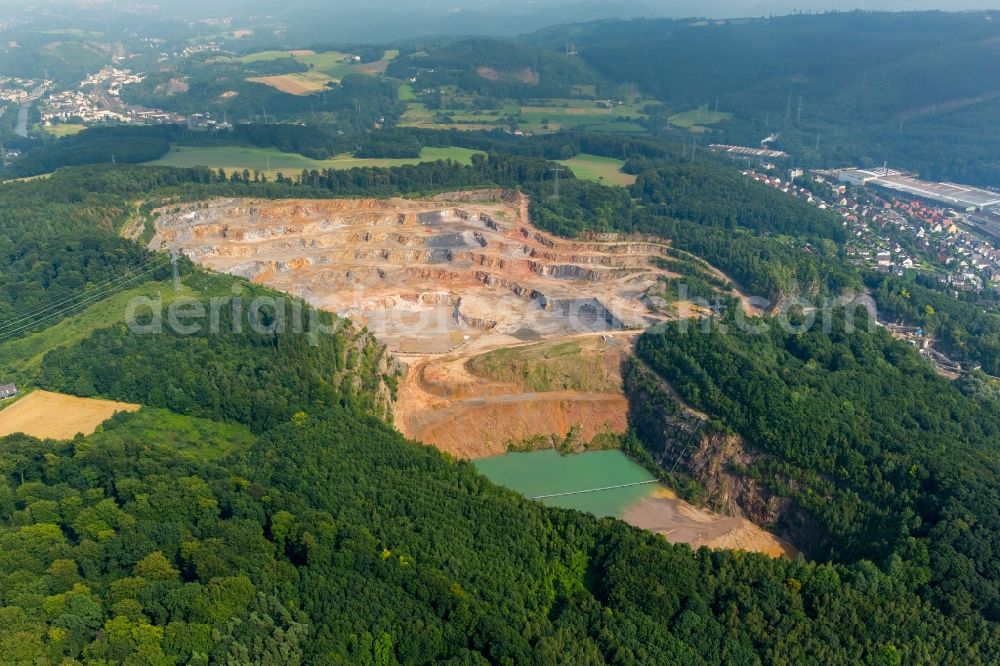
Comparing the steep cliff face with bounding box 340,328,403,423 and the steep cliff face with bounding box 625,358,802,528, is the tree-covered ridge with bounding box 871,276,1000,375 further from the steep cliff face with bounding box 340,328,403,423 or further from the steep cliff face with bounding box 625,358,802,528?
the steep cliff face with bounding box 340,328,403,423

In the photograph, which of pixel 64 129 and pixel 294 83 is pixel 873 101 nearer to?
pixel 294 83

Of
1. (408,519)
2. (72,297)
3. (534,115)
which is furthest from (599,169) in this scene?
(408,519)

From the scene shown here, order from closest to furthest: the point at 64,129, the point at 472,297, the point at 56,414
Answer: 1. the point at 56,414
2. the point at 472,297
3. the point at 64,129

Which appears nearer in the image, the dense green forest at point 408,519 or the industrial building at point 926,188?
the dense green forest at point 408,519

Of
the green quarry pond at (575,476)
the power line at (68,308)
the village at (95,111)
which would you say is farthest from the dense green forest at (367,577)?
the village at (95,111)

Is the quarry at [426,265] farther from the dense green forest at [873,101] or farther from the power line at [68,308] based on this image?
the dense green forest at [873,101]
